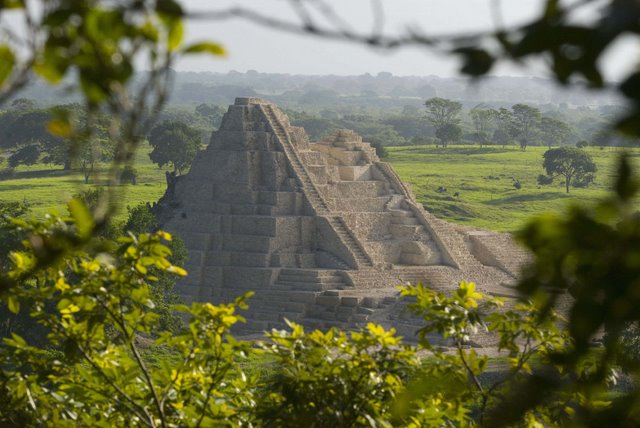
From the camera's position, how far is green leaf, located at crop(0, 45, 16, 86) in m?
2.43

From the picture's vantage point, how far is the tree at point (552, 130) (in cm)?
10906

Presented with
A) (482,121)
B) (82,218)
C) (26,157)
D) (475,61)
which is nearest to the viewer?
(475,61)

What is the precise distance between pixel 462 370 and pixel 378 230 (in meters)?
34.8

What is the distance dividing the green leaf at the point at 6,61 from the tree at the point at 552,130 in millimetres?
108822

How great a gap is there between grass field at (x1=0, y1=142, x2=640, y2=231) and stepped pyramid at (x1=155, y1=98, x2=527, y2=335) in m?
13.3

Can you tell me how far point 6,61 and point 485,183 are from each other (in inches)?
2848

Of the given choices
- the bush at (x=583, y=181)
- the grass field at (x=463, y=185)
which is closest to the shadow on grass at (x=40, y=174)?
the grass field at (x=463, y=185)

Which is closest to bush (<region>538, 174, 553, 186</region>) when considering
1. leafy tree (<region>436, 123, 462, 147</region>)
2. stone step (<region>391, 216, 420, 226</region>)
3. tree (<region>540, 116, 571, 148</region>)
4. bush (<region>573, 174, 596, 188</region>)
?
bush (<region>573, 174, 596, 188</region>)

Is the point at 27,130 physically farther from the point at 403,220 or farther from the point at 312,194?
the point at 403,220

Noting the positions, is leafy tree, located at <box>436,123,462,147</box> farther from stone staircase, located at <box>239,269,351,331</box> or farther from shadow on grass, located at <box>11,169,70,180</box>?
stone staircase, located at <box>239,269,351,331</box>

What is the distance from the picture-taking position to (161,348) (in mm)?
34719

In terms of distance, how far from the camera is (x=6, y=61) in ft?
7.98

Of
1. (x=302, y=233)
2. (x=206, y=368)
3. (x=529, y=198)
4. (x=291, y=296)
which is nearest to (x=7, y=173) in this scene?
(x=529, y=198)

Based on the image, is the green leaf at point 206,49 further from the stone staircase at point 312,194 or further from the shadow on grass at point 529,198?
the shadow on grass at point 529,198
